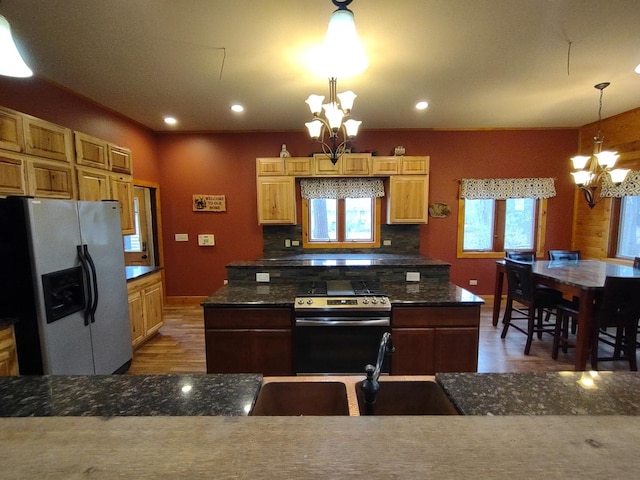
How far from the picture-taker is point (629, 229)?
407 centimetres

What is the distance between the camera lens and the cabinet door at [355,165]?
421 cm

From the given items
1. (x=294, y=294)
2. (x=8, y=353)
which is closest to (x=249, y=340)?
(x=294, y=294)

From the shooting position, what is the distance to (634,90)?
3.23m

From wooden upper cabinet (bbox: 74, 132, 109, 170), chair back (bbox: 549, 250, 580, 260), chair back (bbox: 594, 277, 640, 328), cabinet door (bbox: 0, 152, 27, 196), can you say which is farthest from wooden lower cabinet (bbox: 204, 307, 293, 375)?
chair back (bbox: 549, 250, 580, 260)

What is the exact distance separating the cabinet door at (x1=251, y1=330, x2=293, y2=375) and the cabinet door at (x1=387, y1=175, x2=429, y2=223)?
2710 millimetres

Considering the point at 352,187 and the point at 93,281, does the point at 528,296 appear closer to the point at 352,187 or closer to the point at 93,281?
the point at 352,187

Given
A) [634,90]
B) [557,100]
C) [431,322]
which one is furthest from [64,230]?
[634,90]

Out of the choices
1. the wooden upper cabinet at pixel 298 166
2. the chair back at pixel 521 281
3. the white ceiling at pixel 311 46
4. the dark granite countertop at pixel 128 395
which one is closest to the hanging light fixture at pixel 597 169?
the white ceiling at pixel 311 46

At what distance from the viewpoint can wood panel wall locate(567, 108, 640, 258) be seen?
3867mm

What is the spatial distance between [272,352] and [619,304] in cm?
297

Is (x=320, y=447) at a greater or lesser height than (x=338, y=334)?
greater

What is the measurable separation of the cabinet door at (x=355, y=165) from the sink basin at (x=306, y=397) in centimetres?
349

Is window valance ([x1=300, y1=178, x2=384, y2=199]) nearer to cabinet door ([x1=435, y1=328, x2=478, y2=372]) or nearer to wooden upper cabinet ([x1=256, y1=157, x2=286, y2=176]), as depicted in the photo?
wooden upper cabinet ([x1=256, y1=157, x2=286, y2=176])

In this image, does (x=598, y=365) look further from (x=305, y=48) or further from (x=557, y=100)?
(x=305, y=48)
